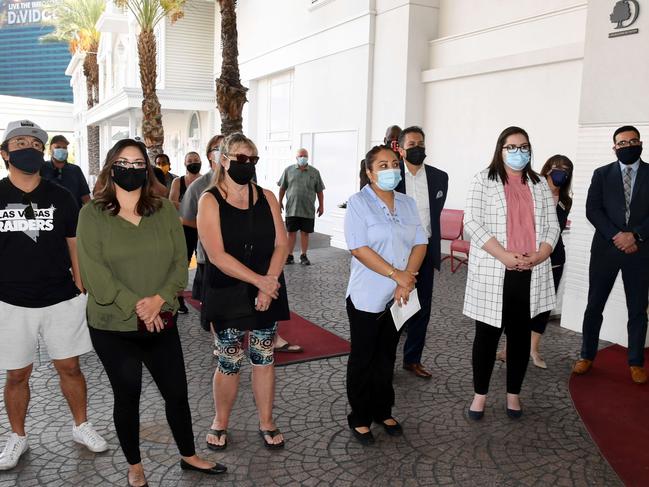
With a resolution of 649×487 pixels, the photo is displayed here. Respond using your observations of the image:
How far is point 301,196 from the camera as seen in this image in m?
9.68

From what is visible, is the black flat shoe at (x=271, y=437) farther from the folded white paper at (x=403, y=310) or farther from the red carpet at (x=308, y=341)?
the red carpet at (x=308, y=341)

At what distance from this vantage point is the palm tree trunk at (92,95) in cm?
3238

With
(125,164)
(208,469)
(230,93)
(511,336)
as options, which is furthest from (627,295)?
(230,93)

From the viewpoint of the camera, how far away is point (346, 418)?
156 inches

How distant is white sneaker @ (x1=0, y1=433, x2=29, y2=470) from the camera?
325 cm

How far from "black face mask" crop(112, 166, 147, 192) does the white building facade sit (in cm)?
457

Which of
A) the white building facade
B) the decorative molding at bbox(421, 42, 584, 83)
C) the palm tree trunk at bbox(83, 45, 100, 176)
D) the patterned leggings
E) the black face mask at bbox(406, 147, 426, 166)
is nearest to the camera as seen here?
the patterned leggings

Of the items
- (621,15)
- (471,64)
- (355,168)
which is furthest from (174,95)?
(621,15)

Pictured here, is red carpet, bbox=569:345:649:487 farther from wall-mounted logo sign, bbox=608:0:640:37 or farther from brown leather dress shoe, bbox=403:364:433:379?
wall-mounted logo sign, bbox=608:0:640:37

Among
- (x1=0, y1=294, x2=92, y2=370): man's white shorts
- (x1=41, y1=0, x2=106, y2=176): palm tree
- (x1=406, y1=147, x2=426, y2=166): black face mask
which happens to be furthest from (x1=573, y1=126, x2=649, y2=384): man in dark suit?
(x1=41, y1=0, x2=106, y2=176): palm tree

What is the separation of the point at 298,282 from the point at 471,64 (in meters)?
4.91

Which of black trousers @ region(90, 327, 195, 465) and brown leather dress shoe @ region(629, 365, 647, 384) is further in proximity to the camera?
brown leather dress shoe @ region(629, 365, 647, 384)

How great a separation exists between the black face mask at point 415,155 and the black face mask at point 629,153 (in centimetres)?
162

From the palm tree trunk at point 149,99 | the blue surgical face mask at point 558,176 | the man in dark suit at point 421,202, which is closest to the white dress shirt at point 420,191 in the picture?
the man in dark suit at point 421,202
